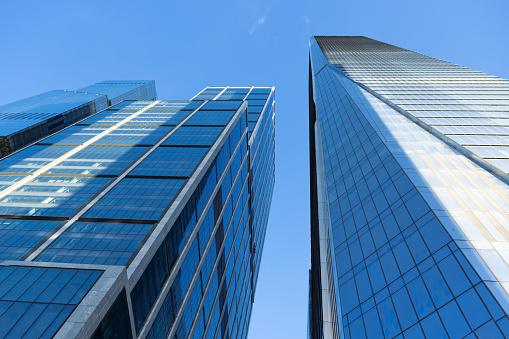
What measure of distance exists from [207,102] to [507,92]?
7342cm

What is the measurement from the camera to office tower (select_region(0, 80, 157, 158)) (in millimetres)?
A: 97125

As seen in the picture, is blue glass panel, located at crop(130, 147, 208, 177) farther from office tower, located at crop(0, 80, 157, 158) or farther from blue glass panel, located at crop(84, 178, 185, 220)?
office tower, located at crop(0, 80, 157, 158)

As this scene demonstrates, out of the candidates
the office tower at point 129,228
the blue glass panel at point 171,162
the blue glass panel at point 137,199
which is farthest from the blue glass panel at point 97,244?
the blue glass panel at point 171,162

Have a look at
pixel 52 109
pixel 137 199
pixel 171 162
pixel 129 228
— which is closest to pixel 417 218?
pixel 129 228

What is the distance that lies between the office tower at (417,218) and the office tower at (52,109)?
9859cm

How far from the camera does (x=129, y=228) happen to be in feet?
117

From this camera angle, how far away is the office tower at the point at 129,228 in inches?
952

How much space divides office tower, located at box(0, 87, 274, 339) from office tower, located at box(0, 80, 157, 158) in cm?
3609

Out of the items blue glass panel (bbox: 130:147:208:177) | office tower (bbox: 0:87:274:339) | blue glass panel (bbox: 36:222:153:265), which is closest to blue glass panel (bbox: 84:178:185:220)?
office tower (bbox: 0:87:274:339)

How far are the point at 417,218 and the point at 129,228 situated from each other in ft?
100

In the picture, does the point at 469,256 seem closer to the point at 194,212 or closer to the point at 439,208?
the point at 439,208

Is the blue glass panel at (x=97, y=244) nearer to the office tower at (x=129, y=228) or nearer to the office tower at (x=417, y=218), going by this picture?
the office tower at (x=129, y=228)

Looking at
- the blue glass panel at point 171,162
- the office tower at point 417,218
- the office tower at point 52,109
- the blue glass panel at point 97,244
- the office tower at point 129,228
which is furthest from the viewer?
the office tower at point 52,109

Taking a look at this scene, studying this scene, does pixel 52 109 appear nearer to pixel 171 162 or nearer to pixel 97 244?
pixel 171 162
